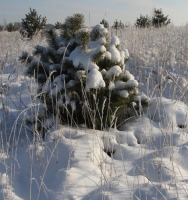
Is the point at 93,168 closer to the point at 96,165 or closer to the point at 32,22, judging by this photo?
the point at 96,165

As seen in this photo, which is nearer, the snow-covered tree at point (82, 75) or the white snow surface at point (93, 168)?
the white snow surface at point (93, 168)

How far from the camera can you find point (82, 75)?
8.93 ft

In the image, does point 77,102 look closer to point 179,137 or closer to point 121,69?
point 121,69

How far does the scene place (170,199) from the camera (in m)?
1.96

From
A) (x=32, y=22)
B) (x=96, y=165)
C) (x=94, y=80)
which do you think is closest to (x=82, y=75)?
(x=94, y=80)

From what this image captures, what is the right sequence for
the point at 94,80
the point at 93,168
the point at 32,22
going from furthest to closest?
the point at 32,22 → the point at 94,80 → the point at 93,168

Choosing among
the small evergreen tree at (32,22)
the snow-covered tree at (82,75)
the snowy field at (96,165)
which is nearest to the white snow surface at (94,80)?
the snow-covered tree at (82,75)

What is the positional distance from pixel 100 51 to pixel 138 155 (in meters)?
0.99

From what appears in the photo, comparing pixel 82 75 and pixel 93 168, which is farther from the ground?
pixel 82 75

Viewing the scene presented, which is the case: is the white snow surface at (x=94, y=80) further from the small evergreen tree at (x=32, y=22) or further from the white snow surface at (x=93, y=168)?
the small evergreen tree at (x=32, y=22)

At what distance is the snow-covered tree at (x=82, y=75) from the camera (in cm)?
277

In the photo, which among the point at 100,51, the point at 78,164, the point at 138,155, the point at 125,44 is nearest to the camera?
the point at 78,164

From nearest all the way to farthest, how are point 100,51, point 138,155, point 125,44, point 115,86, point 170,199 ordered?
1. point 170,199
2. point 138,155
3. point 100,51
4. point 115,86
5. point 125,44

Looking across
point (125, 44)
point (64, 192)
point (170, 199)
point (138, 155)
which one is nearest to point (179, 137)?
point (138, 155)
